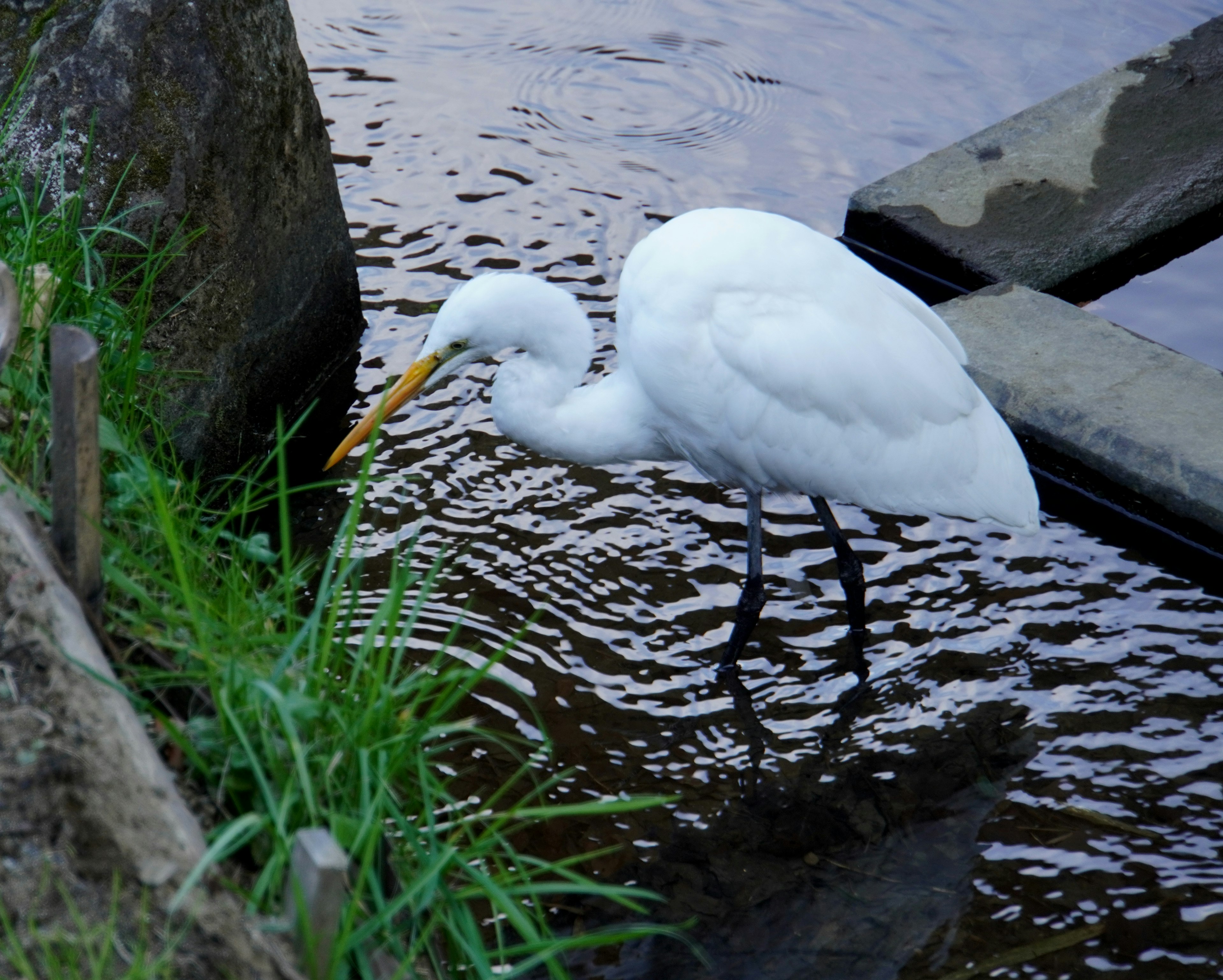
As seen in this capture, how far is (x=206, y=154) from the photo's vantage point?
3.47 meters

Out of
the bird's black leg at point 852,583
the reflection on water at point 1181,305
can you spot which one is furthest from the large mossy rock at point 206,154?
the reflection on water at point 1181,305

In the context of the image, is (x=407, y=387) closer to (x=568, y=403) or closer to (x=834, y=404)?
(x=568, y=403)

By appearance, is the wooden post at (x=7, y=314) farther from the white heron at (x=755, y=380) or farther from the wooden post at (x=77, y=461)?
the white heron at (x=755, y=380)

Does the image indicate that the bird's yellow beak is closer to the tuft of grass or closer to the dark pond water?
the dark pond water

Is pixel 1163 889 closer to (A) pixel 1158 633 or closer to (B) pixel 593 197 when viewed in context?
(A) pixel 1158 633

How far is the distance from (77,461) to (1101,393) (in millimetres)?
3226

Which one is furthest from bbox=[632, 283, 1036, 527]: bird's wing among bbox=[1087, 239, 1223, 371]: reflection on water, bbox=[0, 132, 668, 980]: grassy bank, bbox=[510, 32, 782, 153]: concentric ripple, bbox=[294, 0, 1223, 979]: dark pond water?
bbox=[510, 32, 782, 153]: concentric ripple

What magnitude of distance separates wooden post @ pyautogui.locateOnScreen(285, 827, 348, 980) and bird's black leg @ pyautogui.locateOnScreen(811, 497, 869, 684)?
6.78ft

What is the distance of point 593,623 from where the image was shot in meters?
3.41

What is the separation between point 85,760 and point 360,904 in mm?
416

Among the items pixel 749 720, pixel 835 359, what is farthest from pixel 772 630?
pixel 835 359

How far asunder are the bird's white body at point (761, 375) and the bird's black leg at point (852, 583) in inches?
4.1

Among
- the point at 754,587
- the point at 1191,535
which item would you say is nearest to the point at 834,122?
the point at 1191,535

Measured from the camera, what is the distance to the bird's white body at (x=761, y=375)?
3000 mm
